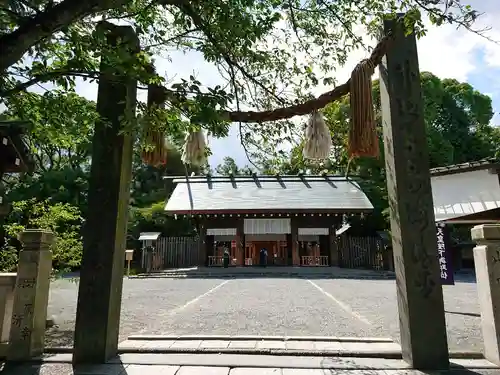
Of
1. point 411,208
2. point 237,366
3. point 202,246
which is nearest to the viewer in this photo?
point 237,366

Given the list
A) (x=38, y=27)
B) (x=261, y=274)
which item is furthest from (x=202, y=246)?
(x=38, y=27)

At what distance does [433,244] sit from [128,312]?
5318mm

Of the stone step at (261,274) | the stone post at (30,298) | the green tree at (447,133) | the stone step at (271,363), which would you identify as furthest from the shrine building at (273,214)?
the stone step at (271,363)

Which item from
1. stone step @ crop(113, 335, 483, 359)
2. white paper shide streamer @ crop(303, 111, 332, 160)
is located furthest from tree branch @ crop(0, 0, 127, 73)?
stone step @ crop(113, 335, 483, 359)

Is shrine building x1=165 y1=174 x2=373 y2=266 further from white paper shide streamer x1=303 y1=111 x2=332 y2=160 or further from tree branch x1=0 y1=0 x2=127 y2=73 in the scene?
tree branch x1=0 y1=0 x2=127 y2=73

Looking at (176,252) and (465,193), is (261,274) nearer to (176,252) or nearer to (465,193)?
(176,252)

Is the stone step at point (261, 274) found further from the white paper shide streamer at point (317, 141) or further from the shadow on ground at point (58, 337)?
the white paper shide streamer at point (317, 141)

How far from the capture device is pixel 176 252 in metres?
19.2

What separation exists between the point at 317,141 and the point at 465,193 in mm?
7844

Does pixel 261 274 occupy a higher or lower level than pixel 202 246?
lower

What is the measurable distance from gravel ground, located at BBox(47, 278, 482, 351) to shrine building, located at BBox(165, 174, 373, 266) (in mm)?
8867

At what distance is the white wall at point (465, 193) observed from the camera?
8.85 m

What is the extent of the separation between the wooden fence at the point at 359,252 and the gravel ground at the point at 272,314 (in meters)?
8.37

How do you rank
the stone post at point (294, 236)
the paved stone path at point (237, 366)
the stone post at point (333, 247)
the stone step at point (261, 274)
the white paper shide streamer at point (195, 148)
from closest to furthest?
the paved stone path at point (237, 366) → the white paper shide streamer at point (195, 148) → the stone step at point (261, 274) → the stone post at point (333, 247) → the stone post at point (294, 236)
